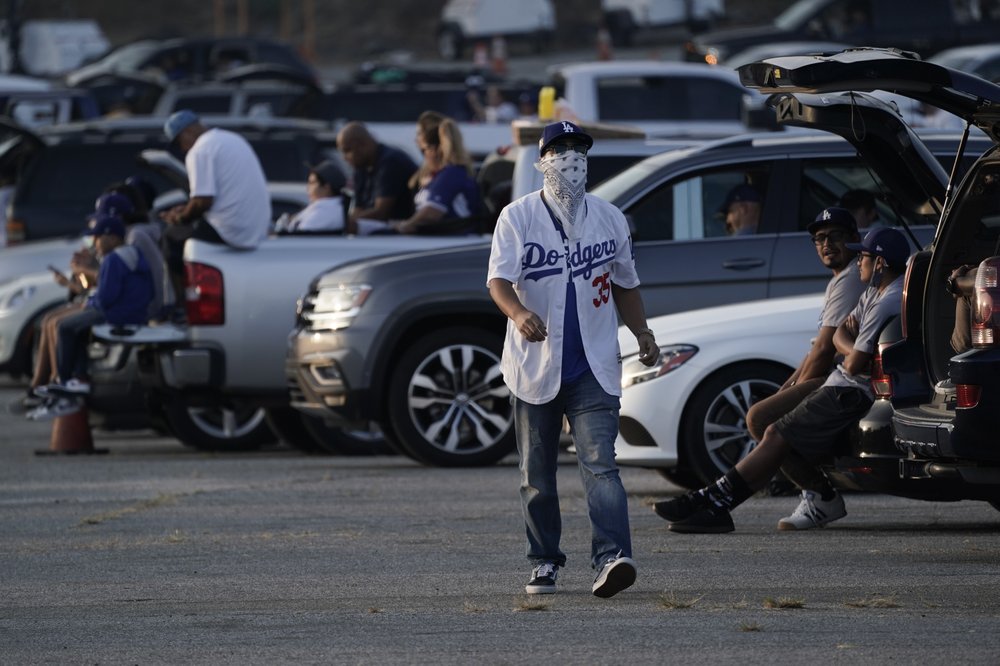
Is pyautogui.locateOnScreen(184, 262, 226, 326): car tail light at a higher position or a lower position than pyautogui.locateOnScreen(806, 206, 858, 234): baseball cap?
lower

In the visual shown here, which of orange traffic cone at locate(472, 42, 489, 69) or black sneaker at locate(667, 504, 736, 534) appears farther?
orange traffic cone at locate(472, 42, 489, 69)

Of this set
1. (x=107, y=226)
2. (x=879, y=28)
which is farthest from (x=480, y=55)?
(x=107, y=226)

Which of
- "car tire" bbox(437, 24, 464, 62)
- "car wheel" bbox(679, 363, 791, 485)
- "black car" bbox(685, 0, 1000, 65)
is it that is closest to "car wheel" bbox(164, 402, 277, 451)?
"car wheel" bbox(679, 363, 791, 485)

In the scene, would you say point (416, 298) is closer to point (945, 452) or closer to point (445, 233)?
point (445, 233)

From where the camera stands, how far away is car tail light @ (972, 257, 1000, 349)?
7262 millimetres

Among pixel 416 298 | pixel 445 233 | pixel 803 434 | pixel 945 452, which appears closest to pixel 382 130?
pixel 445 233

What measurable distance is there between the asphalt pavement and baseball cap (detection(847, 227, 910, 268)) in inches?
47.9

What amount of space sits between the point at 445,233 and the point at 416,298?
1649 millimetres

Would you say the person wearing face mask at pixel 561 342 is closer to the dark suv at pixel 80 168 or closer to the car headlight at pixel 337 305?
the car headlight at pixel 337 305

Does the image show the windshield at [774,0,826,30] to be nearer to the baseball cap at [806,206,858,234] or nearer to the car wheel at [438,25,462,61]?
the car wheel at [438,25,462,61]

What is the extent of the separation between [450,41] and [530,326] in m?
45.2

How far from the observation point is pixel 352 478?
12625mm

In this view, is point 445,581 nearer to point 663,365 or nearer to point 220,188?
point 663,365

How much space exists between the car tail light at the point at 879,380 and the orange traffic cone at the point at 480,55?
38.0 metres
